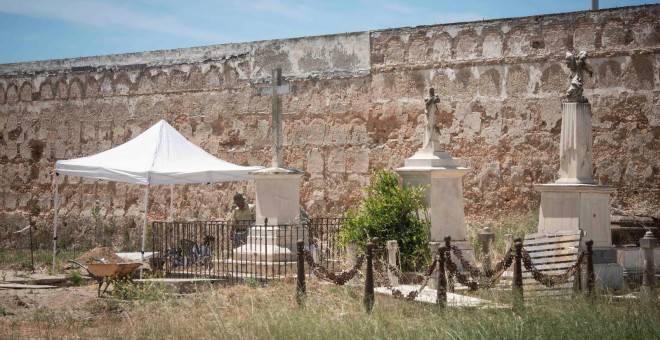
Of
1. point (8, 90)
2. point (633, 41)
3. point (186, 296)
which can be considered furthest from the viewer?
point (8, 90)

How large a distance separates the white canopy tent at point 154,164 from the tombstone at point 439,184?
3.87 metres

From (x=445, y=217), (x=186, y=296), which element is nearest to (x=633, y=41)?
(x=445, y=217)

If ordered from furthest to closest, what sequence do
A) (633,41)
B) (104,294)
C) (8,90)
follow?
(8,90) → (633,41) → (104,294)

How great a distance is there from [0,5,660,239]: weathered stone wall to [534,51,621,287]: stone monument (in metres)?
3.27

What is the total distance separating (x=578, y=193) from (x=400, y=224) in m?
2.55

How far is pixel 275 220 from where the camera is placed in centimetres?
1459

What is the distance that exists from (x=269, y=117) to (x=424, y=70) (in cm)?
360

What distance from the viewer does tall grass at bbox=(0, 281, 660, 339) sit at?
8633mm

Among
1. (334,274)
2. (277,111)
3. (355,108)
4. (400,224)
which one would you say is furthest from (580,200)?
(355,108)

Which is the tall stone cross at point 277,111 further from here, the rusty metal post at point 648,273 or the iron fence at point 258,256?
the rusty metal post at point 648,273

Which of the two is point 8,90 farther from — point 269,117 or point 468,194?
point 468,194

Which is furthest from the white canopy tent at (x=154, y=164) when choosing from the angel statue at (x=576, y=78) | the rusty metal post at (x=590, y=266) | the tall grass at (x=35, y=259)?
the rusty metal post at (x=590, y=266)

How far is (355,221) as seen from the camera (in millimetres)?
13797

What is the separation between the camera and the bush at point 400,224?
524 inches
